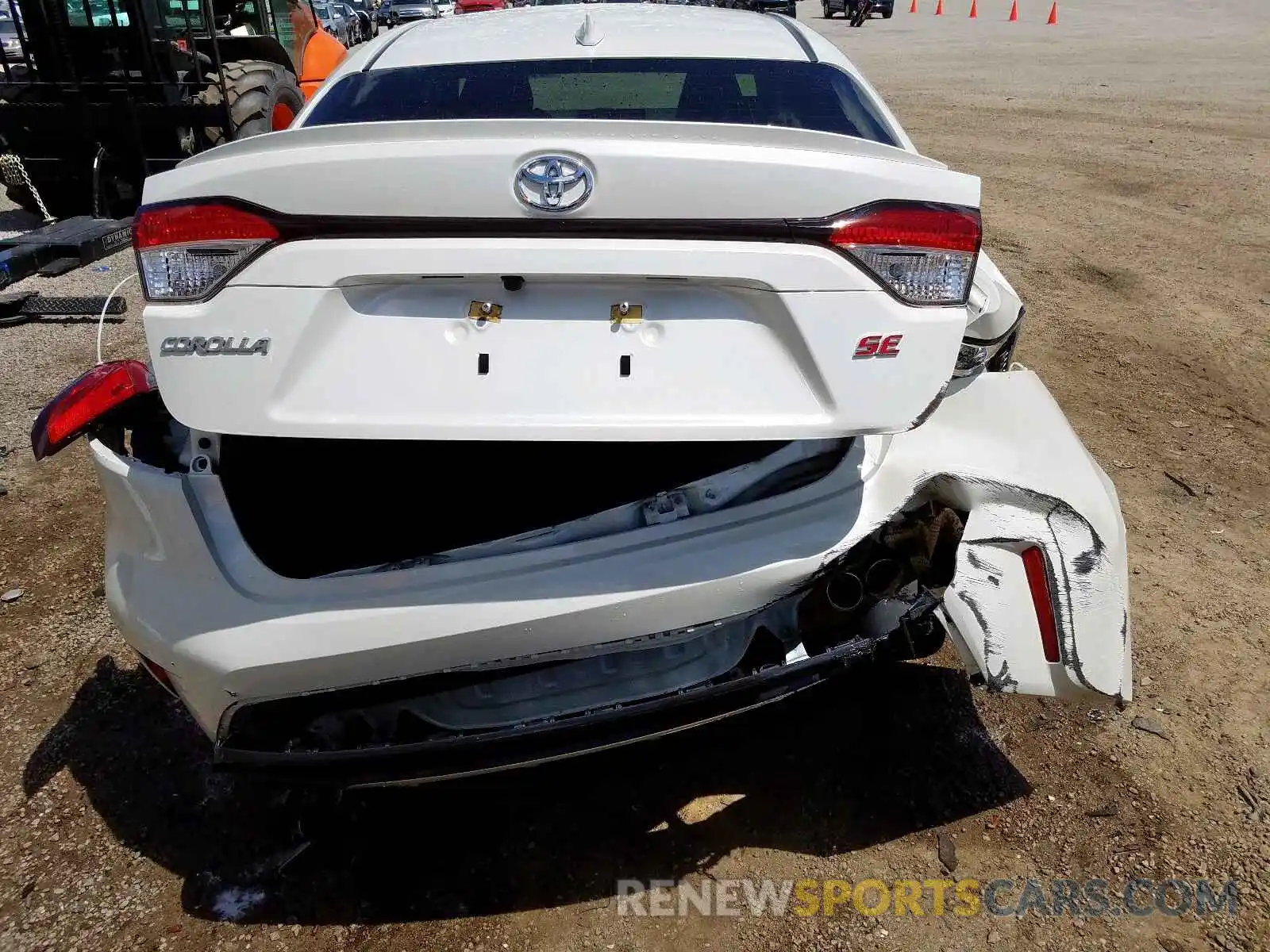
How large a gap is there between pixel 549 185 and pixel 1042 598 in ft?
4.13

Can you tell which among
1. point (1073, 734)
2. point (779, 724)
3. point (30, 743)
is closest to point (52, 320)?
point (30, 743)

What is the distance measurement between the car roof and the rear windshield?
0.21 ft

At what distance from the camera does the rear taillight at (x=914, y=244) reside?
1671mm

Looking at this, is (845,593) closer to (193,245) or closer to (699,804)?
(699,804)

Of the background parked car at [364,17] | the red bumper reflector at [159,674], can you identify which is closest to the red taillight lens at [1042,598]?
the red bumper reflector at [159,674]

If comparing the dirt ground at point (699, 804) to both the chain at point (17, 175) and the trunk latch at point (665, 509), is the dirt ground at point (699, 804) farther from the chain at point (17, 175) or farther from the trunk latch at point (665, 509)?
the chain at point (17, 175)

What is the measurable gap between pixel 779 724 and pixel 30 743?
6.76 feet

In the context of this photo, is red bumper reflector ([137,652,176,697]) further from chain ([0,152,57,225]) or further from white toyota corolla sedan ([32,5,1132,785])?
chain ([0,152,57,225])

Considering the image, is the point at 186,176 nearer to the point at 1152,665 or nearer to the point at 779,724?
the point at 779,724

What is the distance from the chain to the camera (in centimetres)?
729

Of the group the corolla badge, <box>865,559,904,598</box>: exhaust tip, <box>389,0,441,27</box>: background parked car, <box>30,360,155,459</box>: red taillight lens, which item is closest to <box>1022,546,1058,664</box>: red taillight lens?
<box>865,559,904,598</box>: exhaust tip

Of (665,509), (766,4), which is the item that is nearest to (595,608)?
(665,509)

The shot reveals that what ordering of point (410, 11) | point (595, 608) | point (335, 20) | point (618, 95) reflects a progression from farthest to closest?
point (410, 11) < point (335, 20) < point (618, 95) < point (595, 608)
